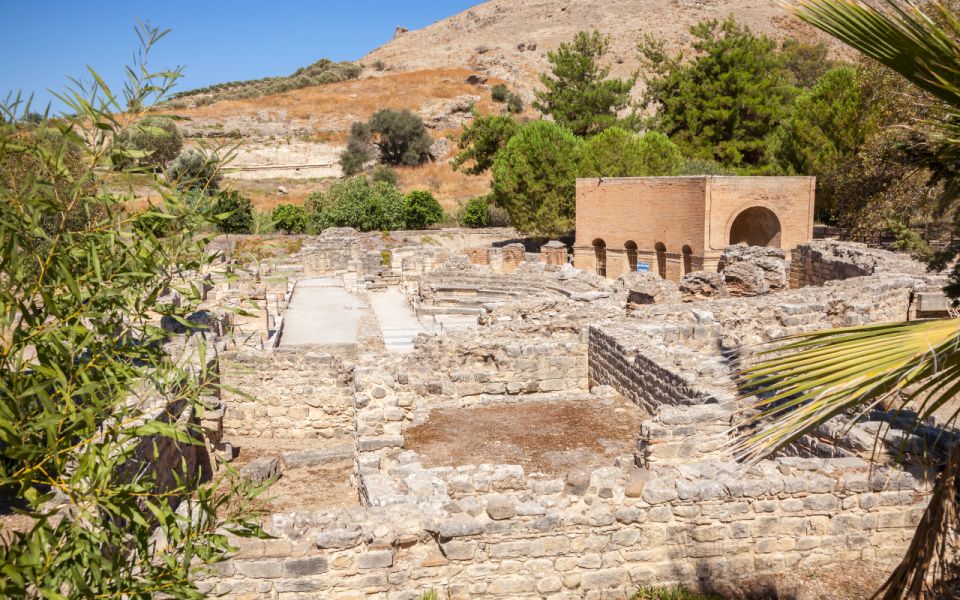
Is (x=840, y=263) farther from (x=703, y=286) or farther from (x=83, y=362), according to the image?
(x=83, y=362)

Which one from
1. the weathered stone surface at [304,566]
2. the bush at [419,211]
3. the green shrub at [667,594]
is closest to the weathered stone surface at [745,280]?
the green shrub at [667,594]

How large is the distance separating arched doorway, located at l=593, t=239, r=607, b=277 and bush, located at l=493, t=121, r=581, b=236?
2701mm

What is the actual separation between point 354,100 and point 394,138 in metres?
13.4

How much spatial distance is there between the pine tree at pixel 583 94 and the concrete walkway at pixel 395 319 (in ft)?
65.3

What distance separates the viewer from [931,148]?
4.52 m

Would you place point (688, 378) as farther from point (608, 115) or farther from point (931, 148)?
point (608, 115)

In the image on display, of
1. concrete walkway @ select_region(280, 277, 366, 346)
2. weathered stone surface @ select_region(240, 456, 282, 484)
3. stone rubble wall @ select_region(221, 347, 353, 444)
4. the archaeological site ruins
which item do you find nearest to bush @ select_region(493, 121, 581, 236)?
concrete walkway @ select_region(280, 277, 366, 346)

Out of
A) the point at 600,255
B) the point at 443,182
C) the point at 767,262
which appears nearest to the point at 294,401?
the point at 767,262

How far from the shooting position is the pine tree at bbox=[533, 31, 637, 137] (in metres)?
39.8

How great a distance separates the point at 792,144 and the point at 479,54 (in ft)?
200

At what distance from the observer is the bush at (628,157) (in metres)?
32.1

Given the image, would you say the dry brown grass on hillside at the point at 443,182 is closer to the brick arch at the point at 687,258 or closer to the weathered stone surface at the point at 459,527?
the brick arch at the point at 687,258

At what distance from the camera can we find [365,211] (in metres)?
37.1

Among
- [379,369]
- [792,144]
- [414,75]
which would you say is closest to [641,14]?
[414,75]
